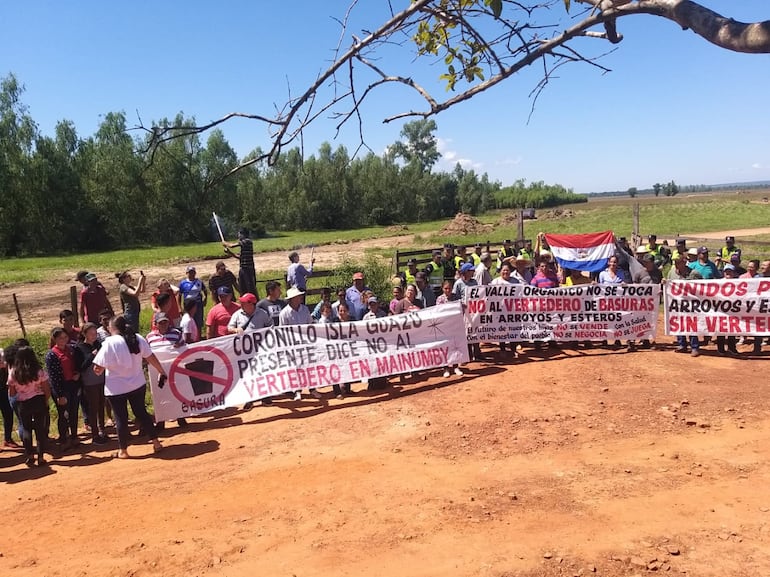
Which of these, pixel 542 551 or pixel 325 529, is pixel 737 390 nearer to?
pixel 542 551

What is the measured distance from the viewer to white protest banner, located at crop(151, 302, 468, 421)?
8.34 metres

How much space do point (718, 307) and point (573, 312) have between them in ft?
8.27

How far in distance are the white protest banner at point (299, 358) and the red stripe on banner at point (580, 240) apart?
6257 mm

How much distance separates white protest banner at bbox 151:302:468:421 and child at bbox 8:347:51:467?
138cm

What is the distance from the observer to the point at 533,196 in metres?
97.6

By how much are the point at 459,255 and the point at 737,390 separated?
6.79m

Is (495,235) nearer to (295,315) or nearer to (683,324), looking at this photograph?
(683,324)

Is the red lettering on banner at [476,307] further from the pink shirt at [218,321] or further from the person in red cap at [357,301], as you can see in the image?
the pink shirt at [218,321]

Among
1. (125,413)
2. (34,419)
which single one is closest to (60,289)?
(34,419)

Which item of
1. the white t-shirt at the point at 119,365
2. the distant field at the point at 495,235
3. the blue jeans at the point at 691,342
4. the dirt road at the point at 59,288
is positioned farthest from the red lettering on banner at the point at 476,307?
the distant field at the point at 495,235

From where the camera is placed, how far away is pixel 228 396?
849 cm

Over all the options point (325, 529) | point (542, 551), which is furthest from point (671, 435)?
point (325, 529)

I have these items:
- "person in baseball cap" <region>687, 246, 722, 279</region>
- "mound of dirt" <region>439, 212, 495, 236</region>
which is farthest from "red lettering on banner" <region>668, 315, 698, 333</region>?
"mound of dirt" <region>439, 212, 495, 236</region>

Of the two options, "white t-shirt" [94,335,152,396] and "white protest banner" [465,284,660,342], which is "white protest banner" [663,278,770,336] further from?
"white t-shirt" [94,335,152,396]
